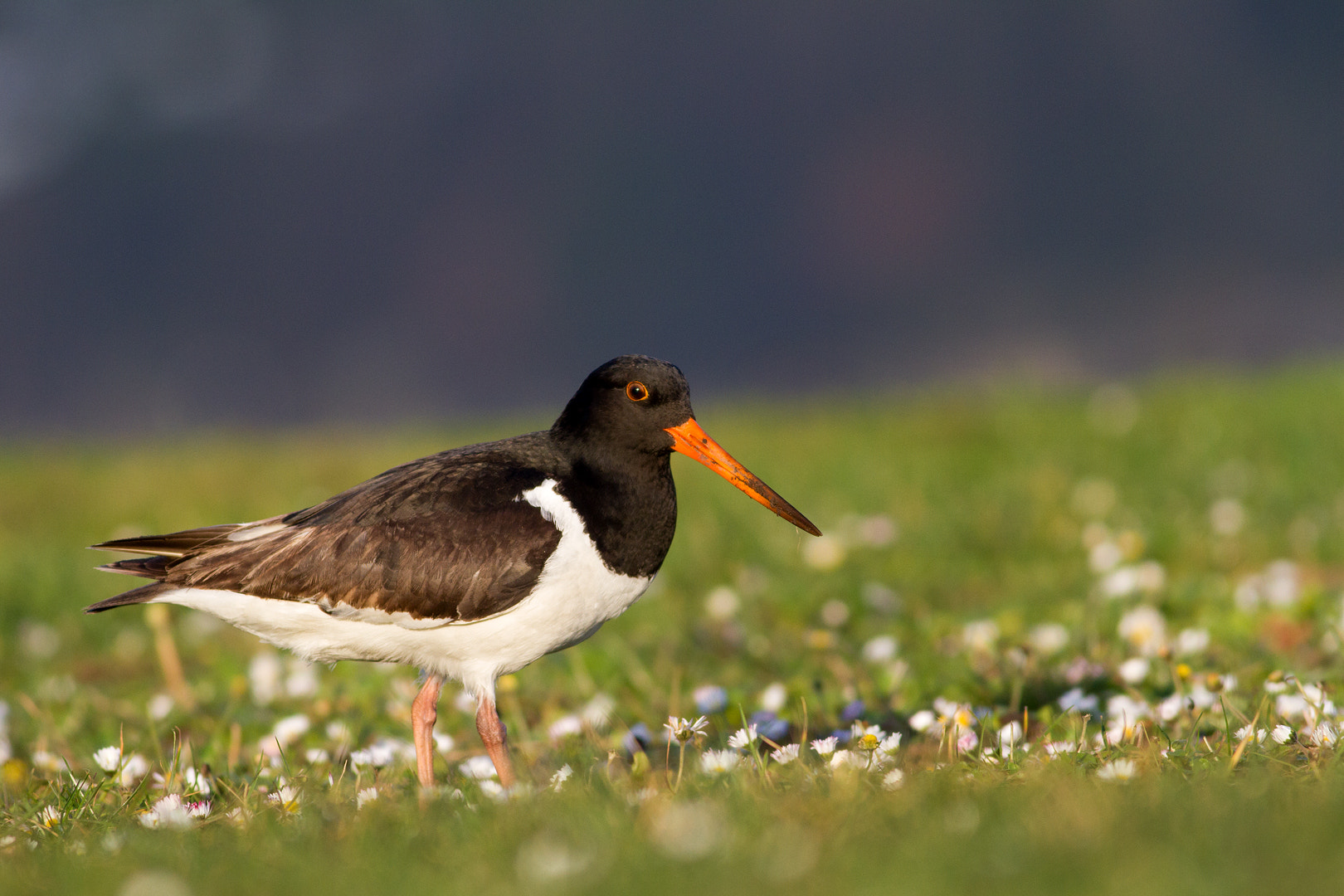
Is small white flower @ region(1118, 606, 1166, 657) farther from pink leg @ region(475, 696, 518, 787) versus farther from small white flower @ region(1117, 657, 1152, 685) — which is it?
pink leg @ region(475, 696, 518, 787)

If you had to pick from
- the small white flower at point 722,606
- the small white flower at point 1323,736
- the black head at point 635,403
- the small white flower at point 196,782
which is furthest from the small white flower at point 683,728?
the small white flower at point 722,606

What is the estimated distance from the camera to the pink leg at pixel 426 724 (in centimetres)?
483

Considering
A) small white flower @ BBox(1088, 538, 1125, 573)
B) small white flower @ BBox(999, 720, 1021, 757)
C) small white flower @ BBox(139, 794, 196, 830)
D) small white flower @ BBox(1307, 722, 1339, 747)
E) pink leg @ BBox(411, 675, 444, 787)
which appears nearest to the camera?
small white flower @ BBox(139, 794, 196, 830)

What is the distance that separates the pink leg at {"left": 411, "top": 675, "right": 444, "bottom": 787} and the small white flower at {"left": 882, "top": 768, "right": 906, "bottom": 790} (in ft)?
5.91

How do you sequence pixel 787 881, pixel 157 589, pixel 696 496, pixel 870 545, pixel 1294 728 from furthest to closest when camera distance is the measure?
pixel 696 496 → pixel 870 545 → pixel 157 589 → pixel 1294 728 → pixel 787 881

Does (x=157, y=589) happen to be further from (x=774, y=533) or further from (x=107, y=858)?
(x=774, y=533)

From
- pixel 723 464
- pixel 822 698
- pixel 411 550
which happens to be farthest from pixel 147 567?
pixel 822 698

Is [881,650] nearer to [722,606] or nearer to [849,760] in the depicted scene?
[722,606]

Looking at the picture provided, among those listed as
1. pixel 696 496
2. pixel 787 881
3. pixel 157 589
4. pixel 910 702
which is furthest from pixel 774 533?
pixel 787 881

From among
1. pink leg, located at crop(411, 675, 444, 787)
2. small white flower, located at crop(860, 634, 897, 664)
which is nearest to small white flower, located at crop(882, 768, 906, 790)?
pink leg, located at crop(411, 675, 444, 787)

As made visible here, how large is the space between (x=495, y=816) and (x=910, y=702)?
2.83m

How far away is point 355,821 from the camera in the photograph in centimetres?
375

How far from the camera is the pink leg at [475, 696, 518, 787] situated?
191 inches

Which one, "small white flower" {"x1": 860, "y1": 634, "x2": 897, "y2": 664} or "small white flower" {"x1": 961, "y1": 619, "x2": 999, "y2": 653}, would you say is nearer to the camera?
"small white flower" {"x1": 961, "y1": 619, "x2": 999, "y2": 653}
